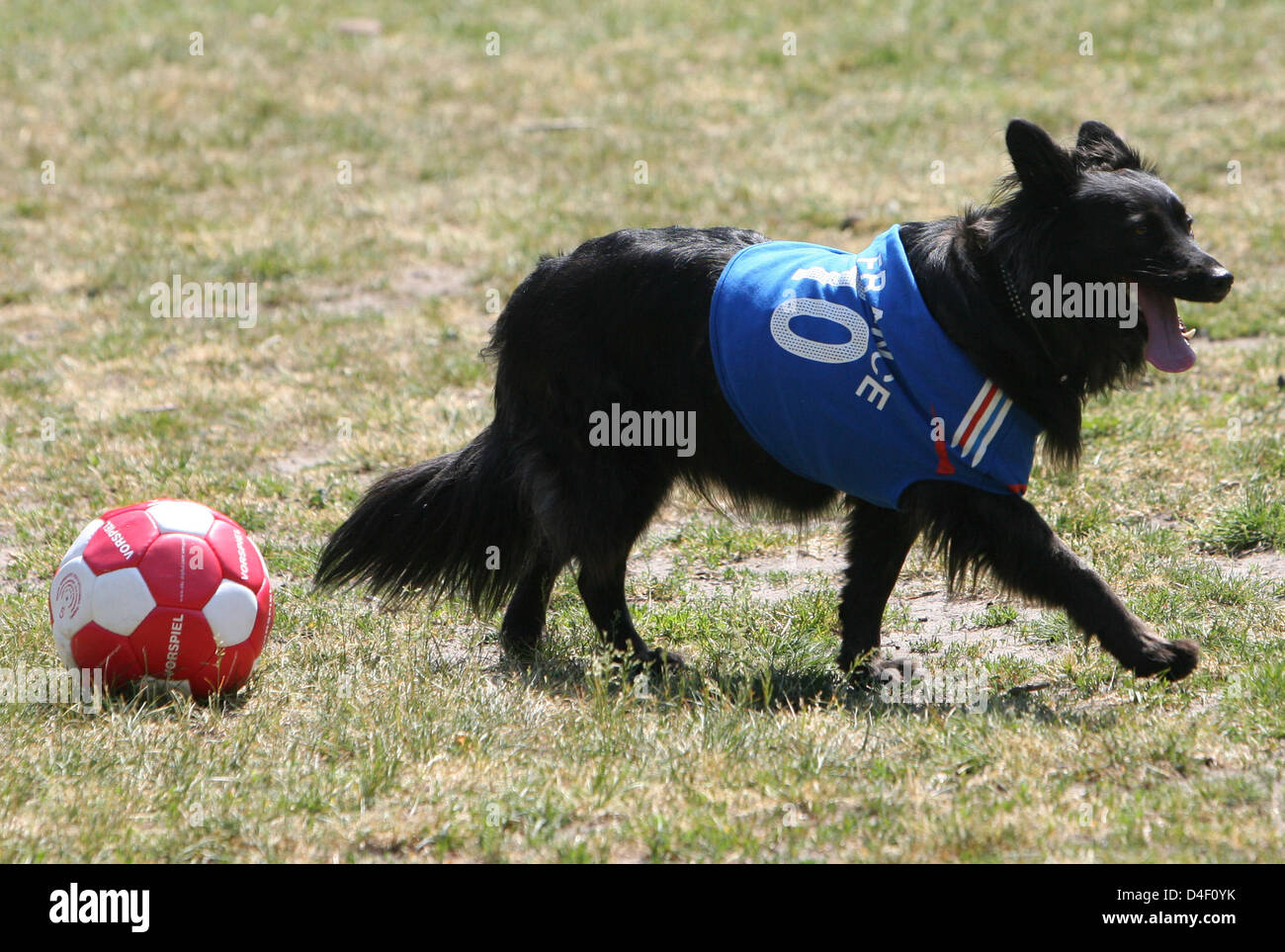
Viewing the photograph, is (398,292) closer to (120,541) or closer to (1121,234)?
(120,541)

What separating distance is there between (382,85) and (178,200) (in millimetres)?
2819

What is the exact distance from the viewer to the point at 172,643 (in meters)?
4.16

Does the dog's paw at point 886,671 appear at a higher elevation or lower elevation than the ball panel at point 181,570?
lower

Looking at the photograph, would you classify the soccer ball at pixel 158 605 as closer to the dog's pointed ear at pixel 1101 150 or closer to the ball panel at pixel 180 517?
the ball panel at pixel 180 517

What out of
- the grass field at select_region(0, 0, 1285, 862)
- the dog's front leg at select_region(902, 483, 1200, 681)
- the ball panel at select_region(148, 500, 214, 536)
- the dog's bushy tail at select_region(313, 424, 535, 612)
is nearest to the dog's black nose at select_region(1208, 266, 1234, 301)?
the dog's front leg at select_region(902, 483, 1200, 681)

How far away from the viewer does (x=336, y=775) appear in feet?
12.0

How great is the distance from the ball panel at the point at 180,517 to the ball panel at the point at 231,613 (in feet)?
0.70

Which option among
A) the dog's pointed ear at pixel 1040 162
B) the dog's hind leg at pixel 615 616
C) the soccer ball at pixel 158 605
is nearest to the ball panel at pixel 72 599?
the soccer ball at pixel 158 605

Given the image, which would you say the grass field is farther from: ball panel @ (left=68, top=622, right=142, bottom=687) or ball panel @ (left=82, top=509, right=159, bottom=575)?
ball panel @ (left=82, top=509, right=159, bottom=575)

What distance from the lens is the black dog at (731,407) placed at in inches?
158

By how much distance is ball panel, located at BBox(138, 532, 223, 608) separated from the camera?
415 centimetres

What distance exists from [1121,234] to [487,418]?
3.91m
